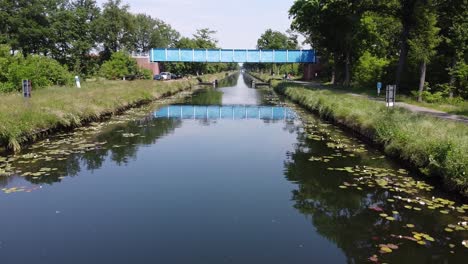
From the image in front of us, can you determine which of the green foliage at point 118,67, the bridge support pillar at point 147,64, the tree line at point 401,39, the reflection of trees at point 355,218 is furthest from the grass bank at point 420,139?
the bridge support pillar at point 147,64

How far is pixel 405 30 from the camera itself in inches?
1097

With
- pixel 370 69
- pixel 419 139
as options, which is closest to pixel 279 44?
pixel 370 69

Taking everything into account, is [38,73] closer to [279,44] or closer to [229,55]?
[229,55]

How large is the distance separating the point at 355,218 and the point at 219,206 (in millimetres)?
2996

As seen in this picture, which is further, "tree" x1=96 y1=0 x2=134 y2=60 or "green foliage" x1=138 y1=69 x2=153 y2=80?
"tree" x1=96 y1=0 x2=134 y2=60

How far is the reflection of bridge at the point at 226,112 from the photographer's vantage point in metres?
26.7

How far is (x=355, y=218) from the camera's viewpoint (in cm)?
866

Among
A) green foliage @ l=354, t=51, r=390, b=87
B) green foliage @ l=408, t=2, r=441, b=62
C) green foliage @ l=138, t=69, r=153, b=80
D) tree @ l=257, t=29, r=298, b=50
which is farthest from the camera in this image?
tree @ l=257, t=29, r=298, b=50

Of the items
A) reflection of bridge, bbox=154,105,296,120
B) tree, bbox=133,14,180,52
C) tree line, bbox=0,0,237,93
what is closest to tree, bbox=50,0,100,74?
tree line, bbox=0,0,237,93

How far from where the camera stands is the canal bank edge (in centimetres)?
960

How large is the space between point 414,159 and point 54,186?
10.1m

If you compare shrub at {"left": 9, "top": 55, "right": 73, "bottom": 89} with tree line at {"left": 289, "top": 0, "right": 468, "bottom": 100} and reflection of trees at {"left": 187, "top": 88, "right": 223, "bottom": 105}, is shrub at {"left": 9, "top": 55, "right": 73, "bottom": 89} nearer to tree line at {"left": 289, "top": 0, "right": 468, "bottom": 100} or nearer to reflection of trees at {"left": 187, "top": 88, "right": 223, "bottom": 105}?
reflection of trees at {"left": 187, "top": 88, "right": 223, "bottom": 105}

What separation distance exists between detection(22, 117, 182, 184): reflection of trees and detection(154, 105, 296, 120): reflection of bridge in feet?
12.0

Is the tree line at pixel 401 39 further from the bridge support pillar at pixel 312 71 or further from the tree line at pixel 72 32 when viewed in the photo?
the tree line at pixel 72 32
